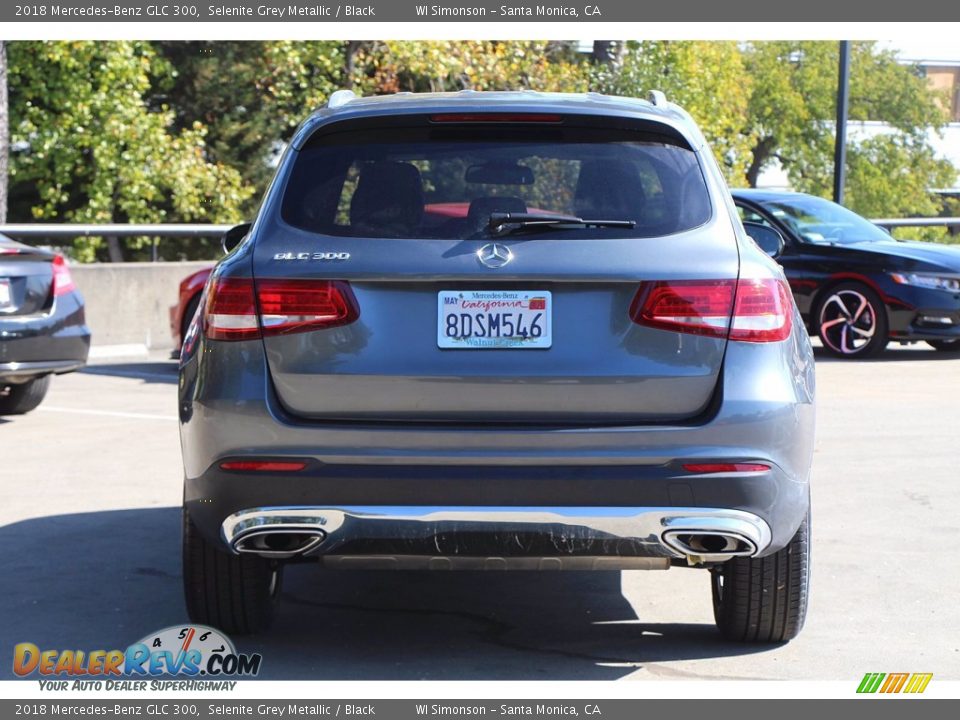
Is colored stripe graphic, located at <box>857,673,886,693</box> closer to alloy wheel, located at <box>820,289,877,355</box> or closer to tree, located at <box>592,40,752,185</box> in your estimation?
alloy wheel, located at <box>820,289,877,355</box>

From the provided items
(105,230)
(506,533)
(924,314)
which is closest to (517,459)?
(506,533)

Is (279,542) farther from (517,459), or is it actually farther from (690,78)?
(690,78)

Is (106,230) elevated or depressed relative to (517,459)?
depressed

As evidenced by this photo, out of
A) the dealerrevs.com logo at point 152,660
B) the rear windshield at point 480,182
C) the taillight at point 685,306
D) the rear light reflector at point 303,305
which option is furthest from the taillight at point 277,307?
the dealerrevs.com logo at point 152,660

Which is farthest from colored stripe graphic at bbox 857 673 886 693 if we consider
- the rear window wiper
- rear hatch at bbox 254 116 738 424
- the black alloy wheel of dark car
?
the black alloy wheel of dark car

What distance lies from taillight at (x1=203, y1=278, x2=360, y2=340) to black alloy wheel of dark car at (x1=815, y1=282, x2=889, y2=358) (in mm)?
10930

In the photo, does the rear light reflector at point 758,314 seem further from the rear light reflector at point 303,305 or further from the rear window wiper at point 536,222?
the rear light reflector at point 303,305

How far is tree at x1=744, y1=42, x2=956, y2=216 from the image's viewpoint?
77375mm

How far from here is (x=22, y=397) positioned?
36.5 feet

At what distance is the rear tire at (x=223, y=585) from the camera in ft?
16.6

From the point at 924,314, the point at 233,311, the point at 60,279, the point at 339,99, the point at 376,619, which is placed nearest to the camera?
the point at 233,311

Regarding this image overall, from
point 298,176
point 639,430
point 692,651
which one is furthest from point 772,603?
point 298,176

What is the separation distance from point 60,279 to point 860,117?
241 ft
